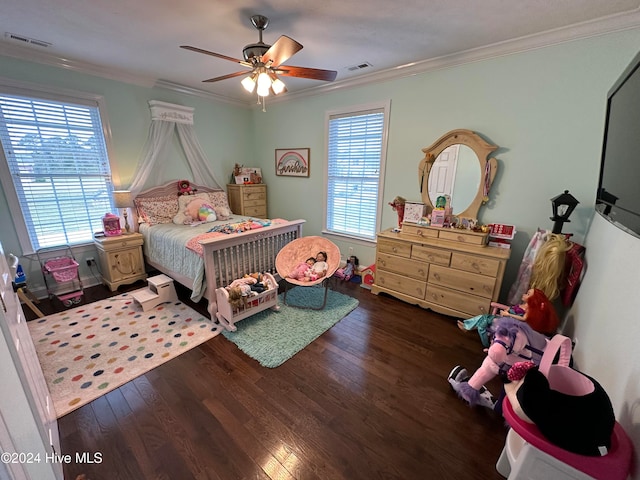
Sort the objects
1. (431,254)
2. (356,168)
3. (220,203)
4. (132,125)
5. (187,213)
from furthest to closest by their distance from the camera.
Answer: (220,203), (187,213), (356,168), (132,125), (431,254)

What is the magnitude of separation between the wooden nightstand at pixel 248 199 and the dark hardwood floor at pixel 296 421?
8.81 ft

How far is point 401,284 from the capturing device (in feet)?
9.62

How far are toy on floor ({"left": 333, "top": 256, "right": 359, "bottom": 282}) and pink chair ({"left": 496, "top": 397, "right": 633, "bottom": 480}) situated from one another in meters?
2.65

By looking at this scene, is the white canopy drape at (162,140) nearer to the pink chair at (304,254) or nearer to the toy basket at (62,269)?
the toy basket at (62,269)

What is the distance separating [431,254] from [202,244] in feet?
7.48

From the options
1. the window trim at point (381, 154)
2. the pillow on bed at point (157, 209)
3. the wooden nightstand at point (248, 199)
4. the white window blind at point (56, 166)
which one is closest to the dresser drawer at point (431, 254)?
the window trim at point (381, 154)

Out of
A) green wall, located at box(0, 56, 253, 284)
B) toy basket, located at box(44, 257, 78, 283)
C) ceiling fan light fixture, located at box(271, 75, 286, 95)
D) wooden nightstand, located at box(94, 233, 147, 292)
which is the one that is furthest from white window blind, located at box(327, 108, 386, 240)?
toy basket, located at box(44, 257, 78, 283)

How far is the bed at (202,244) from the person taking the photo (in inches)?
99.0

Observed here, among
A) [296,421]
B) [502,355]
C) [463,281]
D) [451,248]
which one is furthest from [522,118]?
[296,421]

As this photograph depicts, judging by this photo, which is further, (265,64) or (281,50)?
(265,64)

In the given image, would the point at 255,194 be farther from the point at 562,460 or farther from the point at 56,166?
the point at 562,460

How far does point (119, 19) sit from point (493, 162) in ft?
11.4

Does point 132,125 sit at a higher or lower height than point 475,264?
higher

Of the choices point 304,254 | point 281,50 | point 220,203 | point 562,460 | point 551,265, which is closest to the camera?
point 562,460
